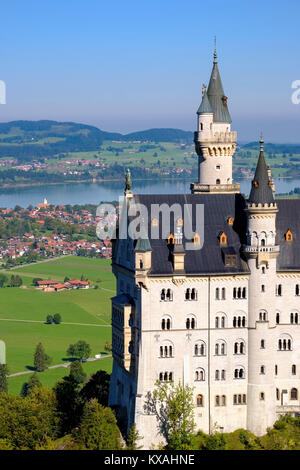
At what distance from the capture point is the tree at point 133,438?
7574 cm

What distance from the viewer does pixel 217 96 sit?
89438mm

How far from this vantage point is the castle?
7600 cm

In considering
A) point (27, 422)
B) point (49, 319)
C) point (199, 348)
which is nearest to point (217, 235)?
point (199, 348)

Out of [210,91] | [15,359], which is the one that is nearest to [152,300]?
[210,91]

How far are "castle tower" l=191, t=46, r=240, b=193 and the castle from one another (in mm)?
8793

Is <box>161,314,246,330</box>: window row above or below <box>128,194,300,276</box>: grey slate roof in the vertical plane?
below

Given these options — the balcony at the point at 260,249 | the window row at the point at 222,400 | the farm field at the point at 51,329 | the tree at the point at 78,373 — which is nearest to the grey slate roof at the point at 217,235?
the balcony at the point at 260,249

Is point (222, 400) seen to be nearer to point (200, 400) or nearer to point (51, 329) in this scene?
point (200, 400)

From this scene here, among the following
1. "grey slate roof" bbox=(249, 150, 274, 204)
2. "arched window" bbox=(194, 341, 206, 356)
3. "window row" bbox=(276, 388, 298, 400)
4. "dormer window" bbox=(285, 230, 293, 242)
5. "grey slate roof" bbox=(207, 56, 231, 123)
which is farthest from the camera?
"grey slate roof" bbox=(207, 56, 231, 123)

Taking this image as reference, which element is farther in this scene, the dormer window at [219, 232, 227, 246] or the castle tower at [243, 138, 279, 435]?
the dormer window at [219, 232, 227, 246]

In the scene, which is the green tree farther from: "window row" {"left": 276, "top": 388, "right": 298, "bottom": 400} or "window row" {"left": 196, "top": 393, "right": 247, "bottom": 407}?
"window row" {"left": 196, "top": 393, "right": 247, "bottom": 407}

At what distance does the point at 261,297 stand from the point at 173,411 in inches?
460

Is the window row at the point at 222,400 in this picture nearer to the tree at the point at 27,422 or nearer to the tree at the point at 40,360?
the tree at the point at 27,422

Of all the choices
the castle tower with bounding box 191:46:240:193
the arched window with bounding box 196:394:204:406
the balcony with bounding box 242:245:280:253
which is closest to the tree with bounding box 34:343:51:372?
the castle tower with bounding box 191:46:240:193
